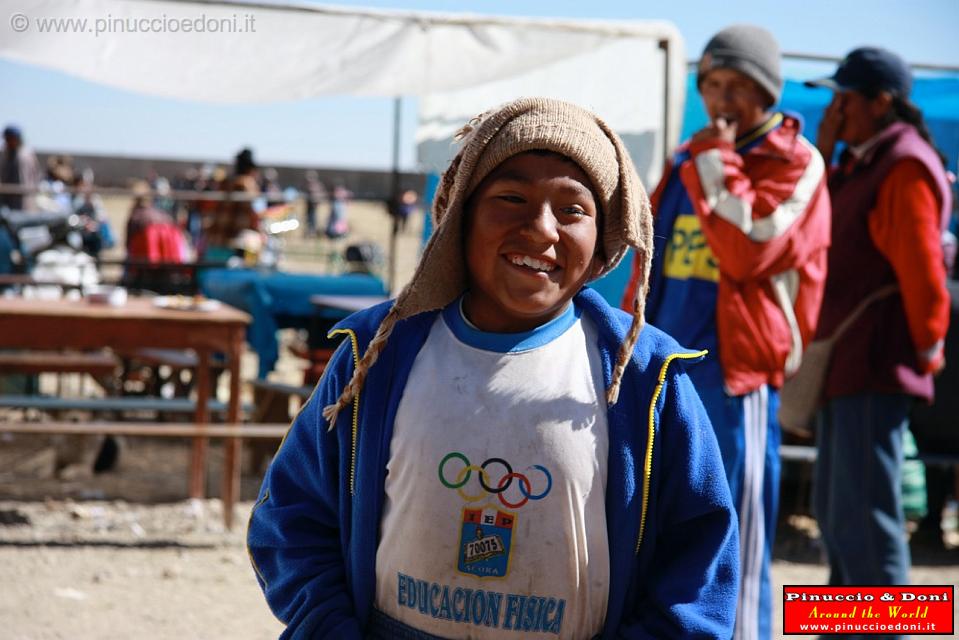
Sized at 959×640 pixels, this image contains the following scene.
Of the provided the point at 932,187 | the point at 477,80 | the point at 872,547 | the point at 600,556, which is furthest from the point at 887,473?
the point at 477,80

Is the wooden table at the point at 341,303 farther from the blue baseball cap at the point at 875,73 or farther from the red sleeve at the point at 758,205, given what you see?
the red sleeve at the point at 758,205

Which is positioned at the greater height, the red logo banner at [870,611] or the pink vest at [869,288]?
the pink vest at [869,288]

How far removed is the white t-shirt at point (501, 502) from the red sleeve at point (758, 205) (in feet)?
5.12

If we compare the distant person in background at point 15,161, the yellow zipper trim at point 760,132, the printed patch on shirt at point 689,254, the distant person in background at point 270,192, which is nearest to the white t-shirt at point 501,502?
the printed patch on shirt at point 689,254

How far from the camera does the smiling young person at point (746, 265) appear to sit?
10.7ft

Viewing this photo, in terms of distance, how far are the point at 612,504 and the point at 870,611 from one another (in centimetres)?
230

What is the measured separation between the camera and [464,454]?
5.83 feet

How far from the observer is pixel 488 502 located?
1.77 meters

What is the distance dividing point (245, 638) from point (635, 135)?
3211mm

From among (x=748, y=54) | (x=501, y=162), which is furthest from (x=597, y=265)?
(x=748, y=54)

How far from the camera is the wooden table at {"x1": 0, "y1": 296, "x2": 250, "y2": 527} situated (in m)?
5.73

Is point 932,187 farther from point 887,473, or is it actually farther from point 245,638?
point 245,638

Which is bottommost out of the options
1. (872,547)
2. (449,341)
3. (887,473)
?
(872,547)

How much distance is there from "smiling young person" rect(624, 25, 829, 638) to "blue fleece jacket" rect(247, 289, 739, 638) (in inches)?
55.3
